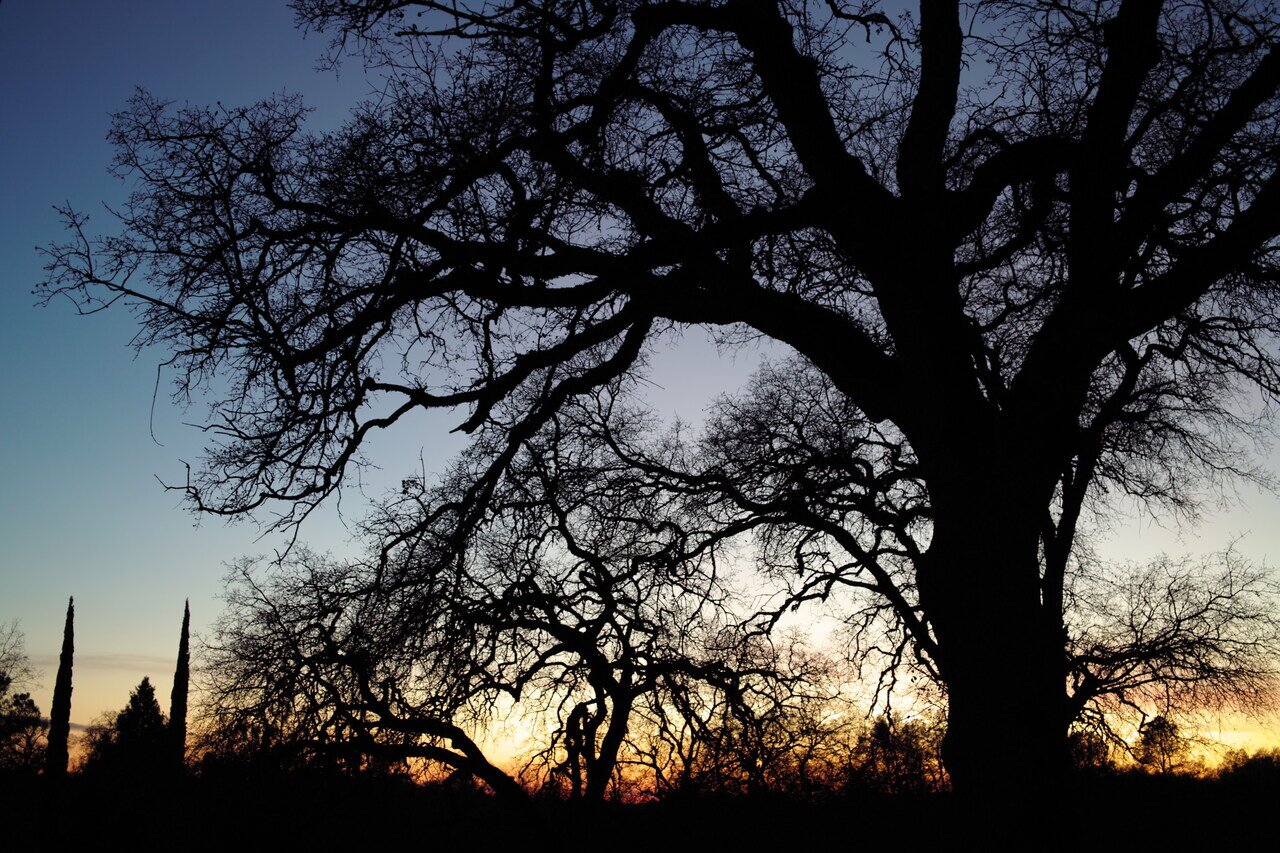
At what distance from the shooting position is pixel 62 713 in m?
32.5

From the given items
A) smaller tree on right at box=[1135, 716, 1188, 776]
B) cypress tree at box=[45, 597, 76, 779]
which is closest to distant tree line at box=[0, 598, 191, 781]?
cypress tree at box=[45, 597, 76, 779]

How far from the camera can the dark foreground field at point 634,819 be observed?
455 inches

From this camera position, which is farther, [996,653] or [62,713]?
[62,713]

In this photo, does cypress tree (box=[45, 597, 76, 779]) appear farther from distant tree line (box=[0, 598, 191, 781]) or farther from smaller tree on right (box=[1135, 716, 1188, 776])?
smaller tree on right (box=[1135, 716, 1188, 776])

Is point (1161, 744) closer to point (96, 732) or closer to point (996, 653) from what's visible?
point (996, 653)

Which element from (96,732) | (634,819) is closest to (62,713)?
(96,732)

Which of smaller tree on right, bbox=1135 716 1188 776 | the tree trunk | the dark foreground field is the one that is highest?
the tree trunk

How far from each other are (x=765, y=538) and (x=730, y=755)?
8.85 feet

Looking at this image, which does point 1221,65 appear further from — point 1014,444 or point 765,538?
point 765,538

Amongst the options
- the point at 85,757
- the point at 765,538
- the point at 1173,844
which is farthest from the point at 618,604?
the point at 85,757

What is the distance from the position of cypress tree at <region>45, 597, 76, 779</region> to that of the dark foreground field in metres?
14.5

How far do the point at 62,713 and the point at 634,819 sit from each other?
27559mm

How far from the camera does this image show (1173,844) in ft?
52.0

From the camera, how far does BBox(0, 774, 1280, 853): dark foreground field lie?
11547 mm
